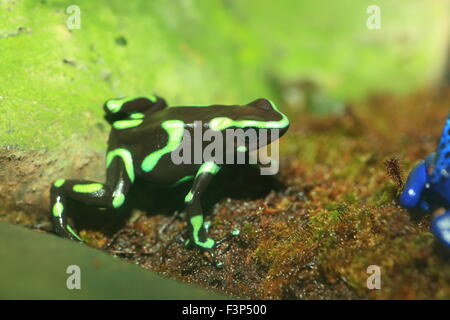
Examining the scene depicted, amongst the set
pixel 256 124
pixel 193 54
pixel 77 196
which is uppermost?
pixel 193 54

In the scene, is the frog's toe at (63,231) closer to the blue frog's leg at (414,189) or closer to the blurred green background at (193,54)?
the blurred green background at (193,54)

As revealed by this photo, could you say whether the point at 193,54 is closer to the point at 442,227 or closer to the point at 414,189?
the point at 414,189

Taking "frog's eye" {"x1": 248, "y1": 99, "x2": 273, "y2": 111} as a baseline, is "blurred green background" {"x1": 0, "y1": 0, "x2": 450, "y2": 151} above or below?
above

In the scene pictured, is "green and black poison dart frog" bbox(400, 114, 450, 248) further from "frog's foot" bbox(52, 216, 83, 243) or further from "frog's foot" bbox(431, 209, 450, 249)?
"frog's foot" bbox(52, 216, 83, 243)

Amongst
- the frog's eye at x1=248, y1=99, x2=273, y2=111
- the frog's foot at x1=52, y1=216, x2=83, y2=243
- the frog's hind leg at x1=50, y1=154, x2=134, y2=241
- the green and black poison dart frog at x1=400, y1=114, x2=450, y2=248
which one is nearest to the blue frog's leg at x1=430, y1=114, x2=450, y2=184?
the green and black poison dart frog at x1=400, y1=114, x2=450, y2=248

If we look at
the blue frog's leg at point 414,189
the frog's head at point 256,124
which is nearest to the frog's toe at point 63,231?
the frog's head at point 256,124

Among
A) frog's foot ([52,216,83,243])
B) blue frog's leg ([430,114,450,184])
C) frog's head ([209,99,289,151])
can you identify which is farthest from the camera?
frog's foot ([52,216,83,243])

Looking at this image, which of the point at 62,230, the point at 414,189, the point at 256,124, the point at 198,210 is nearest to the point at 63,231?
the point at 62,230

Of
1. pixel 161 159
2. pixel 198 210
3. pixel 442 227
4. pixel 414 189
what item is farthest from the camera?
pixel 161 159
